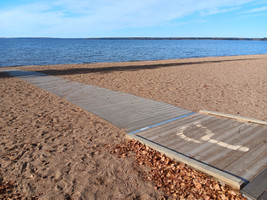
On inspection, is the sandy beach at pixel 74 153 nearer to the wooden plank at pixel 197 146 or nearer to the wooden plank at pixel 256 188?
the wooden plank at pixel 256 188

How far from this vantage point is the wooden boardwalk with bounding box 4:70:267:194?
3.54 m

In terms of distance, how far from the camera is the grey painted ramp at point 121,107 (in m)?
6.16

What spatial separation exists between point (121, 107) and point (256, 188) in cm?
515

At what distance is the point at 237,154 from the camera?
3.93 m

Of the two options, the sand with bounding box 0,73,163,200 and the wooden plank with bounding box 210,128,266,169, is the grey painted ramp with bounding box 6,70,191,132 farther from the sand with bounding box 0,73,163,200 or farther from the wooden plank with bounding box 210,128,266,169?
the wooden plank with bounding box 210,128,266,169

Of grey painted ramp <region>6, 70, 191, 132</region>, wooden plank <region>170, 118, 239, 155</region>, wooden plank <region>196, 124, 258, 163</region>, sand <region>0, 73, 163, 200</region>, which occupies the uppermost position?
wooden plank <region>196, 124, 258, 163</region>

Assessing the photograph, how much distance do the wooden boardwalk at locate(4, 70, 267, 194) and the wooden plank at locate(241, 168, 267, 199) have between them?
3.2 inches

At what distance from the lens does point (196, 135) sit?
483cm

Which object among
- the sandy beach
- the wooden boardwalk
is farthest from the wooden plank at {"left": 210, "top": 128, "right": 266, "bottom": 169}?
the sandy beach

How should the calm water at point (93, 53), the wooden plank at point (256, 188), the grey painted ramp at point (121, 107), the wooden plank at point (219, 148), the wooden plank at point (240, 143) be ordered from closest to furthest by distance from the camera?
the wooden plank at point (256, 188), the wooden plank at point (240, 143), the wooden plank at point (219, 148), the grey painted ramp at point (121, 107), the calm water at point (93, 53)

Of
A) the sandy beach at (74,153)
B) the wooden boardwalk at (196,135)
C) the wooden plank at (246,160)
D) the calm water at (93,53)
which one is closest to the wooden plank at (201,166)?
the wooden boardwalk at (196,135)

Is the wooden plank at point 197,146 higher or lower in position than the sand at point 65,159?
higher

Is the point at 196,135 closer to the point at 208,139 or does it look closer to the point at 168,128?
the point at 208,139

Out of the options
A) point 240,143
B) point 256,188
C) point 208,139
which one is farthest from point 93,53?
point 256,188
